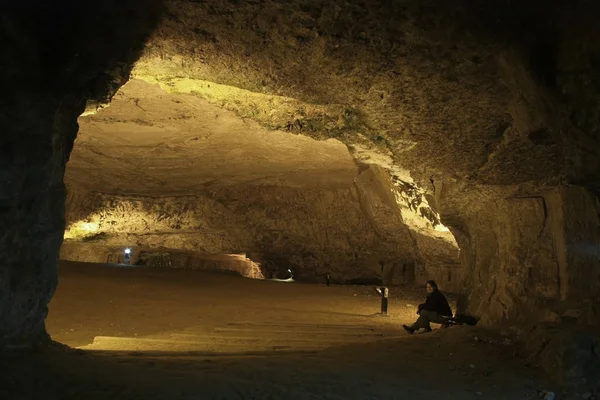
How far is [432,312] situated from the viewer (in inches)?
285

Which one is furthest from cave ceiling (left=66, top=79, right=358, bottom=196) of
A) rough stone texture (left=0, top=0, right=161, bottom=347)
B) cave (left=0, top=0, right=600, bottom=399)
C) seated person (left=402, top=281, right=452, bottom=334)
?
seated person (left=402, top=281, right=452, bottom=334)

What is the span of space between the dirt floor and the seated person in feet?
1.45

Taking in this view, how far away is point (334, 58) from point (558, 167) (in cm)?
320

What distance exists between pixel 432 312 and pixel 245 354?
336cm

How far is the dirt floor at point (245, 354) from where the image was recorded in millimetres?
3516

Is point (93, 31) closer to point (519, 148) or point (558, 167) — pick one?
point (519, 148)

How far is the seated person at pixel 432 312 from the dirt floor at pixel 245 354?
441 mm

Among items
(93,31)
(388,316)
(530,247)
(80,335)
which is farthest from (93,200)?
(530,247)

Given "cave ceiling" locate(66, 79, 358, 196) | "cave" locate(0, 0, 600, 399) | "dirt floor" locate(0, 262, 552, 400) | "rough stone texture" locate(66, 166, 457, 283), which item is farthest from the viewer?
"rough stone texture" locate(66, 166, 457, 283)

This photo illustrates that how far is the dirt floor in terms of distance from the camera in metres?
3.52

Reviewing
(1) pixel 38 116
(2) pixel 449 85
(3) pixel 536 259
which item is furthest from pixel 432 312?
(1) pixel 38 116

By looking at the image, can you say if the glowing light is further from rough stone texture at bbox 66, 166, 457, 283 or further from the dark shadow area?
the dark shadow area

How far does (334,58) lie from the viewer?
4.71 meters

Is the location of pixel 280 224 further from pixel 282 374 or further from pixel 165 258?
pixel 282 374
